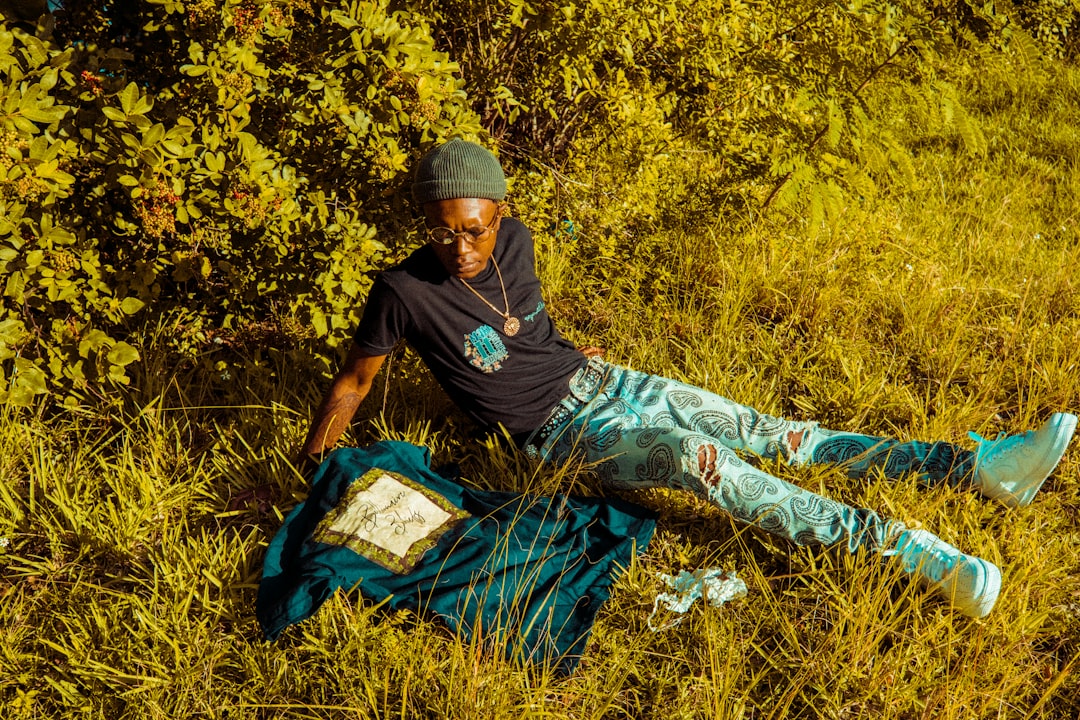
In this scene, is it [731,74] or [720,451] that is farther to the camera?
[731,74]

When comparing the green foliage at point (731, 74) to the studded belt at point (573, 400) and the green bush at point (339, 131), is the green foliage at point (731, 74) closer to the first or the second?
the green bush at point (339, 131)

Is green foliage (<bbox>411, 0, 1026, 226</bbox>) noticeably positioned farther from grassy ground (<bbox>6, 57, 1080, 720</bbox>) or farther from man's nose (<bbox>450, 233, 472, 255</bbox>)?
man's nose (<bbox>450, 233, 472, 255</bbox>)

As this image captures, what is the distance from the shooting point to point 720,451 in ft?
9.30

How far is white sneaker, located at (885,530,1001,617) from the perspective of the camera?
8.31ft

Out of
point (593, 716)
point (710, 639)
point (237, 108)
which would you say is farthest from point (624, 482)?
point (237, 108)

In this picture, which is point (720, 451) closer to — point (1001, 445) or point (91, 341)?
point (1001, 445)

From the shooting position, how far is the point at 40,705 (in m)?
2.45

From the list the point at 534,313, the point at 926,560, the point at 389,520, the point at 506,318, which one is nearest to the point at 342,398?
the point at 389,520

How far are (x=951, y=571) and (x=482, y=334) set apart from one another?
Answer: 71.5 inches

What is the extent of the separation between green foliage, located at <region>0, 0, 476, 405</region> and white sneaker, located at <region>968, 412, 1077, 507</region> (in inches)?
95.8

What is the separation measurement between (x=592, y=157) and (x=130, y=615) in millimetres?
3196

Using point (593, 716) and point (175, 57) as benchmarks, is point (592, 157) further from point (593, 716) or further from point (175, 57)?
point (593, 716)

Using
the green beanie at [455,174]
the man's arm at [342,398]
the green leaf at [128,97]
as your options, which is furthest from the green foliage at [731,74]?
the man's arm at [342,398]

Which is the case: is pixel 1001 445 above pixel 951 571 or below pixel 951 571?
above
